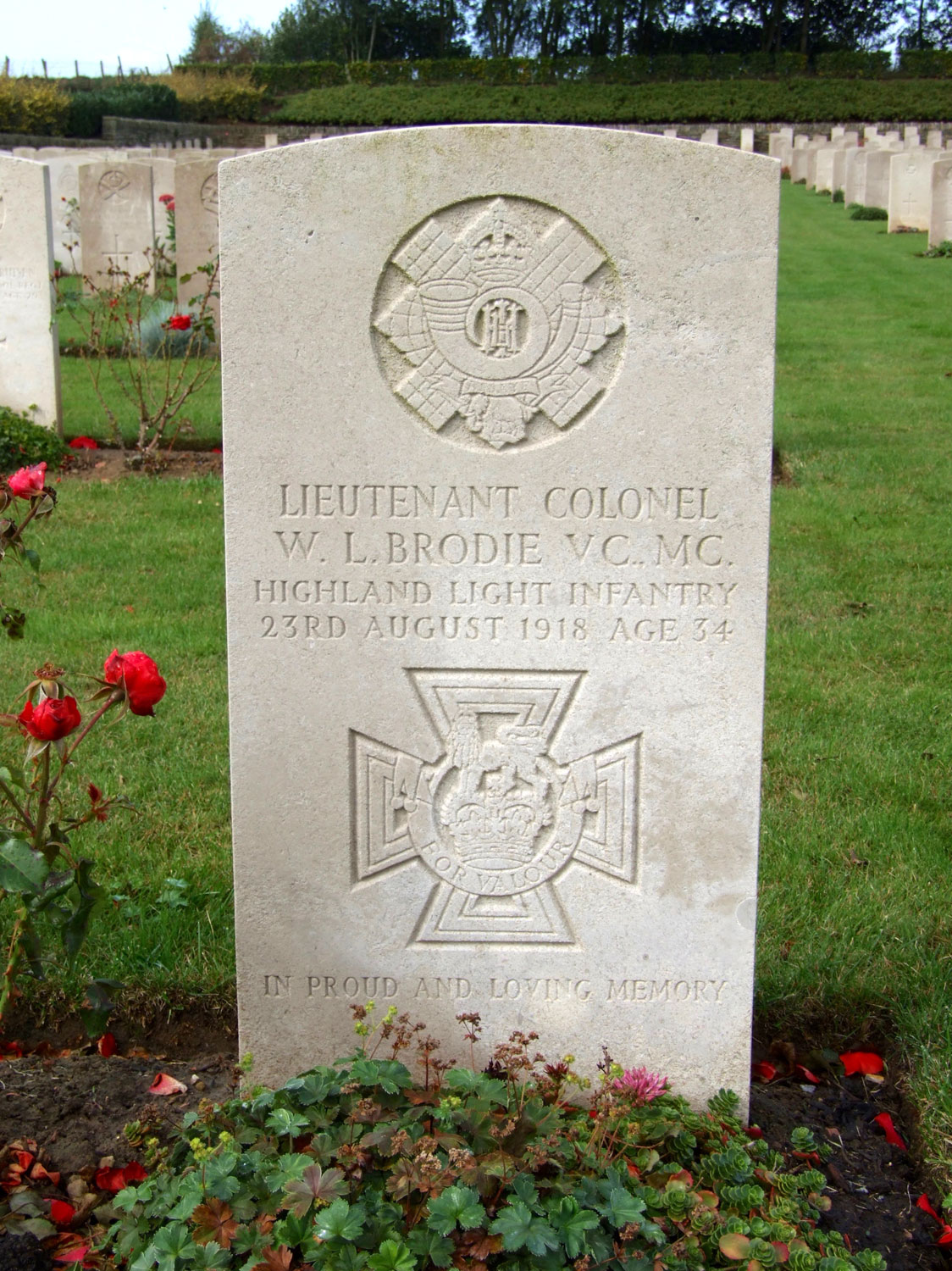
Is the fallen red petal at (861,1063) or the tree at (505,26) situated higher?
the tree at (505,26)

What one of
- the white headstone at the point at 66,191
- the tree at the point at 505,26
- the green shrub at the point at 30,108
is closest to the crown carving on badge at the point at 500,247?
the white headstone at the point at 66,191

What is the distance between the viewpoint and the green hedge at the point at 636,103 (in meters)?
39.4

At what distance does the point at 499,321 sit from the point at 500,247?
5.3 inches

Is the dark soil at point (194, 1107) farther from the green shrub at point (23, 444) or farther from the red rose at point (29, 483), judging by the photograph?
the green shrub at point (23, 444)

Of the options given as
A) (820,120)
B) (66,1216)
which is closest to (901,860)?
(66,1216)

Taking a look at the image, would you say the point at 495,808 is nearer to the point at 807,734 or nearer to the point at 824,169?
the point at 807,734

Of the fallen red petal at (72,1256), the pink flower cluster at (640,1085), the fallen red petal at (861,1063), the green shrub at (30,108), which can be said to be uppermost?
the green shrub at (30,108)

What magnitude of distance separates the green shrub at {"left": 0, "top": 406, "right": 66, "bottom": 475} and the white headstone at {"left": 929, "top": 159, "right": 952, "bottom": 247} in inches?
540

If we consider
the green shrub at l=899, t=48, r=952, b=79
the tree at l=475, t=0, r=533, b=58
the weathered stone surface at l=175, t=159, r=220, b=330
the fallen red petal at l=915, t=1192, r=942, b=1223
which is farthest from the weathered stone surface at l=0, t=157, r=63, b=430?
the tree at l=475, t=0, r=533, b=58

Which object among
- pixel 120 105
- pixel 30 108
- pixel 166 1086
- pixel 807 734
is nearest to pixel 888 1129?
pixel 166 1086

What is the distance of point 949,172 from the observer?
16.8 meters

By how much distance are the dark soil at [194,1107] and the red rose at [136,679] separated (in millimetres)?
842

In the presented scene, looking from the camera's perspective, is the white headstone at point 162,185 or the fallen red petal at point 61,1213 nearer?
the fallen red petal at point 61,1213

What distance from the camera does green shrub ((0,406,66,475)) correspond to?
750cm
